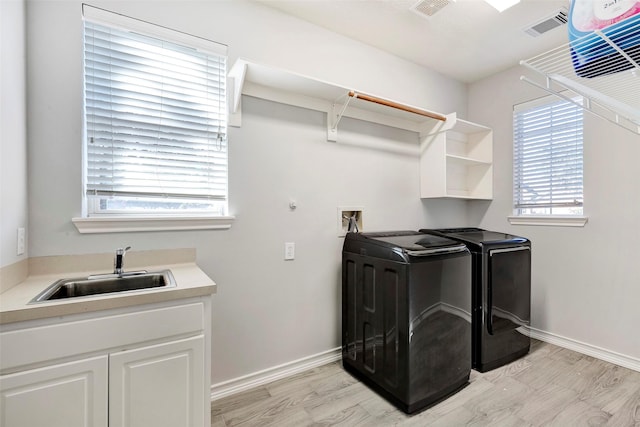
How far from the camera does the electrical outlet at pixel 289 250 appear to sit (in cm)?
216

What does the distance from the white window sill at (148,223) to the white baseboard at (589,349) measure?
2.62m

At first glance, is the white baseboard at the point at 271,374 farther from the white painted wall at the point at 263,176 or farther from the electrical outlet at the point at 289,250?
the electrical outlet at the point at 289,250

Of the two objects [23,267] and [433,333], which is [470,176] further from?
[23,267]

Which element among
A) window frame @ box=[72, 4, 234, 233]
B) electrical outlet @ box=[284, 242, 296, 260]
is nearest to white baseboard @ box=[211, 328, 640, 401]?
electrical outlet @ box=[284, 242, 296, 260]

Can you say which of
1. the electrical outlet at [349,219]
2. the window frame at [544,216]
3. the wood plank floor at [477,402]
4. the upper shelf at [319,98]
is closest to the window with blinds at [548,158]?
the window frame at [544,216]

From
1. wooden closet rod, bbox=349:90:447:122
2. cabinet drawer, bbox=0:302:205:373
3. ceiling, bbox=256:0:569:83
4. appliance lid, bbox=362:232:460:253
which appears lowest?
cabinet drawer, bbox=0:302:205:373

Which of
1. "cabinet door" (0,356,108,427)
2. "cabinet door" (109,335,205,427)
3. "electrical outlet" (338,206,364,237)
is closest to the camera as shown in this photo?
"cabinet door" (0,356,108,427)

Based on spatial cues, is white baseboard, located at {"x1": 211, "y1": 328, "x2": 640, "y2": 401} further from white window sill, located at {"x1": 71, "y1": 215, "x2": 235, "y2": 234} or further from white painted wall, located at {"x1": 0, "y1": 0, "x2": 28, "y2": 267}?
white painted wall, located at {"x1": 0, "y1": 0, "x2": 28, "y2": 267}

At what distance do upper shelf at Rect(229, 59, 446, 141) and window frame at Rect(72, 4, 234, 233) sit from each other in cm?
19

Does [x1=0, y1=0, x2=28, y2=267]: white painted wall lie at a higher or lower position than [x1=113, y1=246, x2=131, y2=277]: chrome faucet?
higher

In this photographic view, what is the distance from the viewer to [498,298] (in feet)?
7.39

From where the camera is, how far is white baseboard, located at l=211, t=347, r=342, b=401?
192 centimetres

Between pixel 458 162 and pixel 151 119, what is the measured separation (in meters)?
2.81

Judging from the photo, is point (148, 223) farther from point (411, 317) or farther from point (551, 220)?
point (551, 220)
